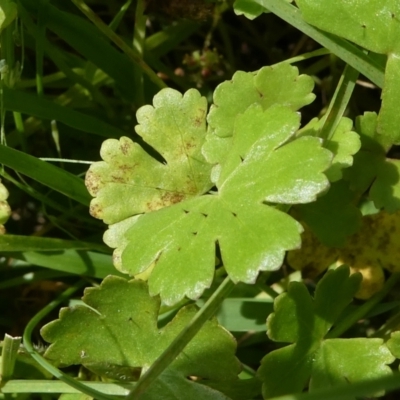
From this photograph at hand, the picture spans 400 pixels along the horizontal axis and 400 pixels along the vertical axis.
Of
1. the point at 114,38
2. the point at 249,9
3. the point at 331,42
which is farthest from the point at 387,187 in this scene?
the point at 114,38

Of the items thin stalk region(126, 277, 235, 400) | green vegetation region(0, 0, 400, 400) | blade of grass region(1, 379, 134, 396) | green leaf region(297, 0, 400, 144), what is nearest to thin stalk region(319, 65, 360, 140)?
green vegetation region(0, 0, 400, 400)

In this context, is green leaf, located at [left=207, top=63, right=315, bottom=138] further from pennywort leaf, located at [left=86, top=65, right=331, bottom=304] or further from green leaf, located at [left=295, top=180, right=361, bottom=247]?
green leaf, located at [left=295, top=180, right=361, bottom=247]

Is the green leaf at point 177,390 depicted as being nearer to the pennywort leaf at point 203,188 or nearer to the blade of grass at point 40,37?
the pennywort leaf at point 203,188

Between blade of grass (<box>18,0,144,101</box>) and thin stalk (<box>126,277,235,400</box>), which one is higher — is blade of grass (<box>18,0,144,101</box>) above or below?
above

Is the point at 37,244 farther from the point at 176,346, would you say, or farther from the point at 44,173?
the point at 176,346

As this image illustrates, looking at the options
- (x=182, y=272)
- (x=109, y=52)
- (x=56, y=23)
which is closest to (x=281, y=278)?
(x=182, y=272)

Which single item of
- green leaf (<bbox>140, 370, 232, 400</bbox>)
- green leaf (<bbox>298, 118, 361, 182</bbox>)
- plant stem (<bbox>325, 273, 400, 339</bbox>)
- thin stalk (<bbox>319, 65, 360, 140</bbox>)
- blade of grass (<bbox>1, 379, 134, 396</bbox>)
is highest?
thin stalk (<bbox>319, 65, 360, 140</bbox>)

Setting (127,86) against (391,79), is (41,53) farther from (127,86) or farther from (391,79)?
(391,79)
